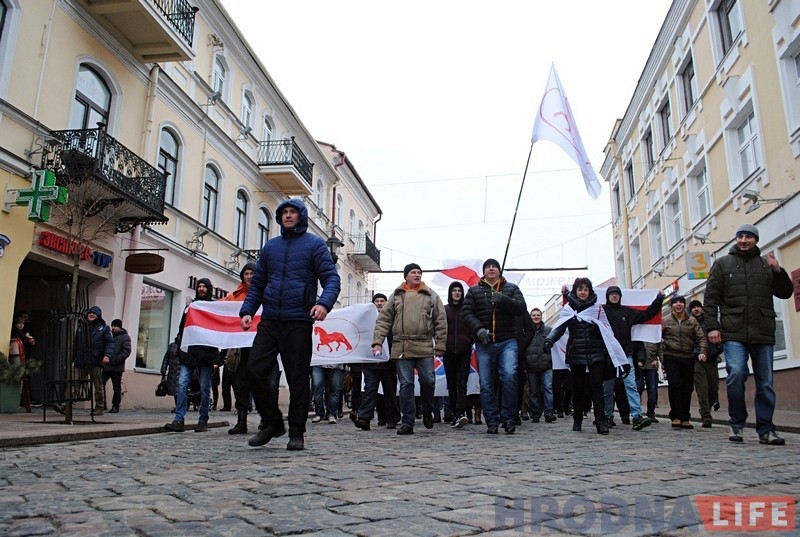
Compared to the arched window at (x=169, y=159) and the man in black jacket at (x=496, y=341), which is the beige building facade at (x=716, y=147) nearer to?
the man in black jacket at (x=496, y=341)

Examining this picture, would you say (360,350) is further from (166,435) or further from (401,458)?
(401,458)

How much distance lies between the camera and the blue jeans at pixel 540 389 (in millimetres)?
11797

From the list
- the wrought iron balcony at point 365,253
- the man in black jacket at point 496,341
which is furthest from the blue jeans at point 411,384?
the wrought iron balcony at point 365,253

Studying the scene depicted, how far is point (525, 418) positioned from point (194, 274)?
10824 millimetres

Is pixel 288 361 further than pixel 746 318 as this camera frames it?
No

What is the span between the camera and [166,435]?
767cm

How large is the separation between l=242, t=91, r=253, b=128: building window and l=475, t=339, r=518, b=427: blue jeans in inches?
682

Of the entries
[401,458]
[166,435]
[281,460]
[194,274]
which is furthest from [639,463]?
[194,274]

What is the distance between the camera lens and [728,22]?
711 inches

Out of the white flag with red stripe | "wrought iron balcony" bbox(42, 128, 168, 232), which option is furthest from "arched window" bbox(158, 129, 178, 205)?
the white flag with red stripe

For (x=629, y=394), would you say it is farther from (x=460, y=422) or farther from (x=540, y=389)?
(x=460, y=422)

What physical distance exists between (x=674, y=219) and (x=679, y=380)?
15171 mm

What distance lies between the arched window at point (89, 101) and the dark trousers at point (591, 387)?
1151cm

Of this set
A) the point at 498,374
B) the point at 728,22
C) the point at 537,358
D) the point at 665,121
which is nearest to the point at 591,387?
the point at 498,374
